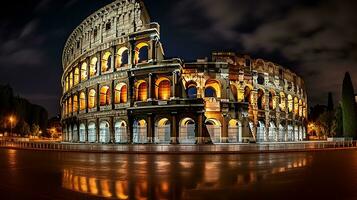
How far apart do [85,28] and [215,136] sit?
72.9ft

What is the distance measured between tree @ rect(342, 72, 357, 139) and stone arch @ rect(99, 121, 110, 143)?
29609 millimetres

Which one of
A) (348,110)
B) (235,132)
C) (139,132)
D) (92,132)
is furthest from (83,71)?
(348,110)

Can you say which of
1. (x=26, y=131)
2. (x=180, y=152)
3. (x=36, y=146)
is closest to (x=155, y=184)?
(x=180, y=152)

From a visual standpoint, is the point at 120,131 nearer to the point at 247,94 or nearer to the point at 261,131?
the point at 247,94

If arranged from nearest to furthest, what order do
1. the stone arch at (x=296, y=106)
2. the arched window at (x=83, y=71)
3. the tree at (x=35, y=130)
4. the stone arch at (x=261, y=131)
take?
the stone arch at (x=261, y=131) < the arched window at (x=83, y=71) < the stone arch at (x=296, y=106) < the tree at (x=35, y=130)

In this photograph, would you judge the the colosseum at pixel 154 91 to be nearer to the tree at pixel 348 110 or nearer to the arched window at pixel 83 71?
the arched window at pixel 83 71

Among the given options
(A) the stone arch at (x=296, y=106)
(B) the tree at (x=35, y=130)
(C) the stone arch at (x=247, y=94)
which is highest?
(C) the stone arch at (x=247, y=94)

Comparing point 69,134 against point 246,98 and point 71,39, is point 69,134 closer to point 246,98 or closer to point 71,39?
point 71,39

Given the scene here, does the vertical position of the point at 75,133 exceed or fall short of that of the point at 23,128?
it falls short

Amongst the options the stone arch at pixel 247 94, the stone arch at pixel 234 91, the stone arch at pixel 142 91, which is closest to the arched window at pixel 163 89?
the stone arch at pixel 142 91

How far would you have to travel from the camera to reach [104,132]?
122ft

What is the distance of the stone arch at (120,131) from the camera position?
3497cm

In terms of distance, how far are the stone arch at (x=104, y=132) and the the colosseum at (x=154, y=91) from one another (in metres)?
0.12

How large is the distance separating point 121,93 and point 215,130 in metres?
11.5
